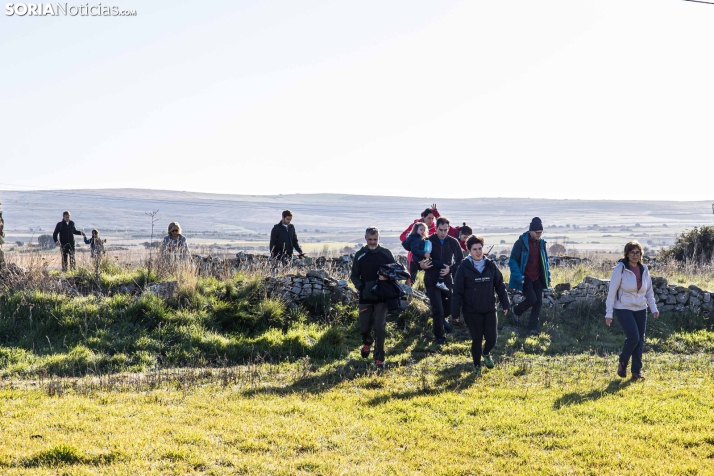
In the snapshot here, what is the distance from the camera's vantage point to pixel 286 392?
7.53 meters

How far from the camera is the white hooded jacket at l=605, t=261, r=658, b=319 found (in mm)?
8344

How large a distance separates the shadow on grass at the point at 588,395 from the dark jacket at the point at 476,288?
4.99 ft

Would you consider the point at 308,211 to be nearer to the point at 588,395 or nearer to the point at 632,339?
the point at 632,339

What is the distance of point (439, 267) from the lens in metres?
10.3

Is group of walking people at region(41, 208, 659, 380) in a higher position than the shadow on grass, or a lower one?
higher

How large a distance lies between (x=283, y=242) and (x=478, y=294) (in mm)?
6196

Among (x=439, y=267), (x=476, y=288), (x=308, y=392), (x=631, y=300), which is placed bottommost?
(x=308, y=392)

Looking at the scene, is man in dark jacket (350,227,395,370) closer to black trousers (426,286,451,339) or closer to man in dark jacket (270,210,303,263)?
black trousers (426,286,451,339)

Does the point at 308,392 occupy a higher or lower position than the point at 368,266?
lower

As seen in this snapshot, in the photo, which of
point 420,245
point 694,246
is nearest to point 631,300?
point 420,245

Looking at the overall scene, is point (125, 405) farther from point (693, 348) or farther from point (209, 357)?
point (693, 348)

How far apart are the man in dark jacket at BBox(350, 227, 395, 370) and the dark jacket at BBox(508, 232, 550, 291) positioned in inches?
112

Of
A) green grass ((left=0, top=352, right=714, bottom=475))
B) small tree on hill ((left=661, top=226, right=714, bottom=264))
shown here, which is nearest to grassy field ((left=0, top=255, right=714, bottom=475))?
green grass ((left=0, top=352, right=714, bottom=475))

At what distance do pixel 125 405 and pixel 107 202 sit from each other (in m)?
178
